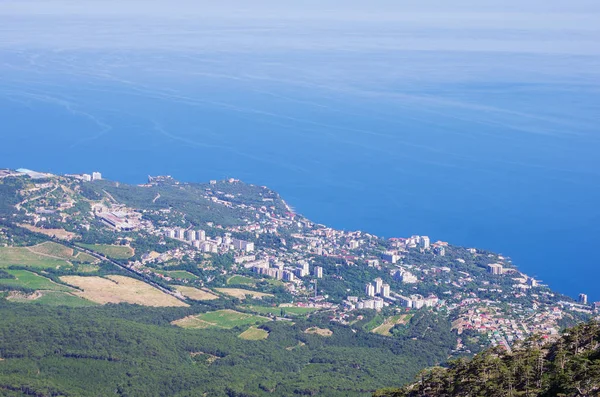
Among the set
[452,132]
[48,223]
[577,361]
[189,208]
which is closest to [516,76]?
[452,132]

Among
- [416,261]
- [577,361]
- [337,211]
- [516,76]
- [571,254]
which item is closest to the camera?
[577,361]

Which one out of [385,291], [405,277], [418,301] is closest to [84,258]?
[385,291]

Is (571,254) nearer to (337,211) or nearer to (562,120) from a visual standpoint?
(337,211)

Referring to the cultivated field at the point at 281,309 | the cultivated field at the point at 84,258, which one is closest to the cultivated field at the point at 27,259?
the cultivated field at the point at 84,258

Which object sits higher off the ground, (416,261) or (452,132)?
(452,132)

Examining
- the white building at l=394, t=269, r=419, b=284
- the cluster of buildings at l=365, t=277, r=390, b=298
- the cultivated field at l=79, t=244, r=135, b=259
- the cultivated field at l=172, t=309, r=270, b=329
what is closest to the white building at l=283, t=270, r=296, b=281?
the cluster of buildings at l=365, t=277, r=390, b=298

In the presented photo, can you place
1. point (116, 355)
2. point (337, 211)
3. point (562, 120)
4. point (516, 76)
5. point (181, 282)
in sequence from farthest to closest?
point (516, 76), point (562, 120), point (337, 211), point (181, 282), point (116, 355)
